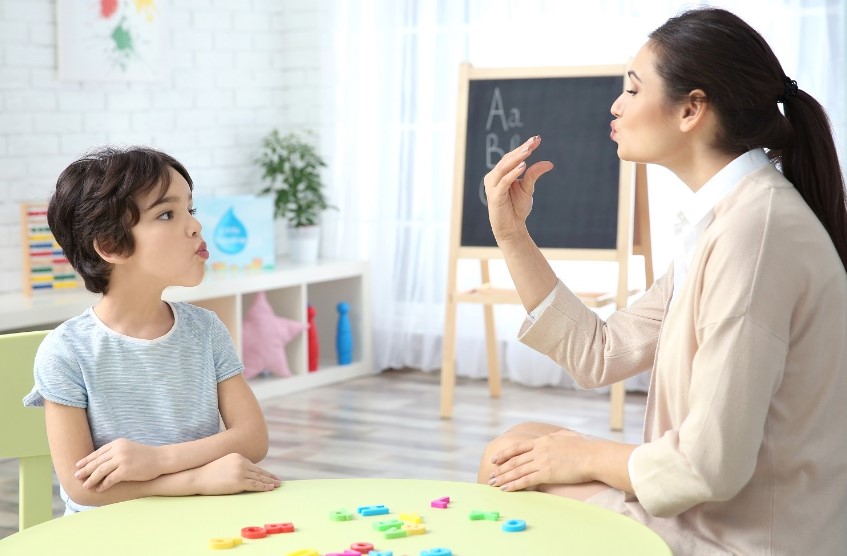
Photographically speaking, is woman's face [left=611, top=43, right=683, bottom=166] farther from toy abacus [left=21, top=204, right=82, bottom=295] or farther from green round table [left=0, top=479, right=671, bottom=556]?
toy abacus [left=21, top=204, right=82, bottom=295]

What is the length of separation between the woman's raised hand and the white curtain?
299 cm

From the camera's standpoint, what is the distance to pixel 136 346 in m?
1.73

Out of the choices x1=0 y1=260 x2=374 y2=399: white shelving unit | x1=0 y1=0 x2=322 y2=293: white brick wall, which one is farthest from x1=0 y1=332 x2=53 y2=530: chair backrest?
x1=0 y1=0 x2=322 y2=293: white brick wall

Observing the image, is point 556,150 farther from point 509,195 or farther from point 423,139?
point 509,195

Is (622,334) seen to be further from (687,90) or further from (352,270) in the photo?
(352,270)

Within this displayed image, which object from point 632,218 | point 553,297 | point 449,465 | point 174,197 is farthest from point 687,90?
point 632,218

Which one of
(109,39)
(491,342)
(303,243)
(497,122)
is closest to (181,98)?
(109,39)

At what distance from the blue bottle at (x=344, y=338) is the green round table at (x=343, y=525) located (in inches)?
149

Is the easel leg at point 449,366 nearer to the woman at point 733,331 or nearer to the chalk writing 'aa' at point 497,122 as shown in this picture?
the chalk writing 'aa' at point 497,122

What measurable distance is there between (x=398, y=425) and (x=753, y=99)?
2.96 m

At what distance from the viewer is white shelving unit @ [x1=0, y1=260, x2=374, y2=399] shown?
4082 millimetres

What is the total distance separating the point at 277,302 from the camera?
524 cm

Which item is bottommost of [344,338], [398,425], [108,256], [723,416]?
[398,425]

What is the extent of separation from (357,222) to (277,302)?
0.60 metres
